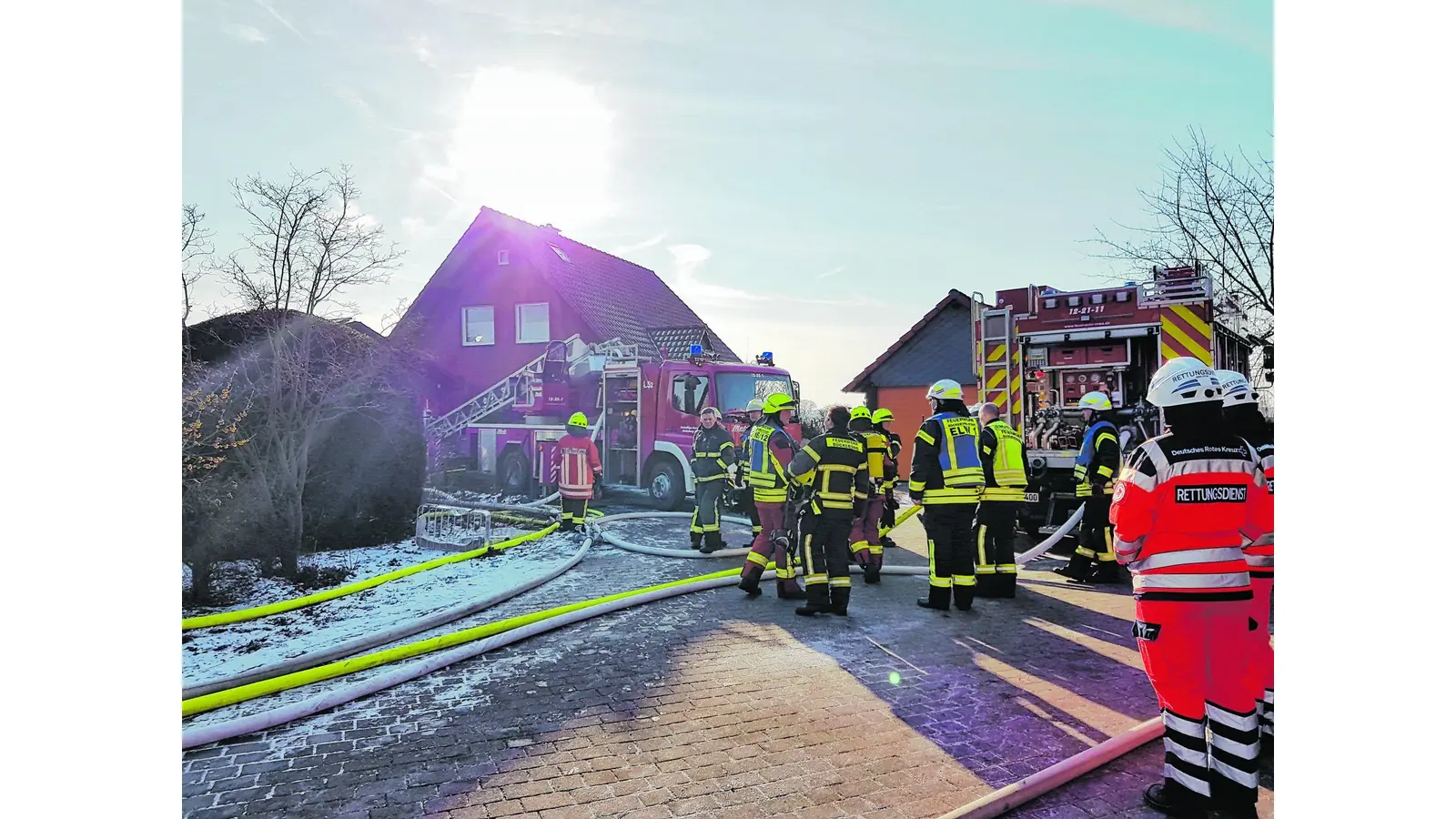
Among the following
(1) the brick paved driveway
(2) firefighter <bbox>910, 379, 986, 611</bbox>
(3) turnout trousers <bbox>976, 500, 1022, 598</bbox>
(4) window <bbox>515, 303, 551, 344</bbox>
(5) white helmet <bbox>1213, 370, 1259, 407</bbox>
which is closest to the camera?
(1) the brick paved driveway

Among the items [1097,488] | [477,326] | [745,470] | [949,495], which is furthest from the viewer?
[477,326]

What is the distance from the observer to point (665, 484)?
392 inches

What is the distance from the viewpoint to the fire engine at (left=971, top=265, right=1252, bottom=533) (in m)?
6.10

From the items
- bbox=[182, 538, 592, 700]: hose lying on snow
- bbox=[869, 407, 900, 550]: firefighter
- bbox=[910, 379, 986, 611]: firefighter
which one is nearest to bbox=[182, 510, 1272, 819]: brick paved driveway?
bbox=[182, 538, 592, 700]: hose lying on snow

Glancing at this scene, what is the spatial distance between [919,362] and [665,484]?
716cm

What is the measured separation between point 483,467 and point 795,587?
17.6ft

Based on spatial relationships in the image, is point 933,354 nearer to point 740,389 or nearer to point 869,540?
point 740,389

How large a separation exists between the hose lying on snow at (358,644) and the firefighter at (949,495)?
2957 millimetres

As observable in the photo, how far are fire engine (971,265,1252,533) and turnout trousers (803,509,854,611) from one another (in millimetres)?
2868

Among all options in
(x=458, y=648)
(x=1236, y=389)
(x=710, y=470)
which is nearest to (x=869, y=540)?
(x=710, y=470)

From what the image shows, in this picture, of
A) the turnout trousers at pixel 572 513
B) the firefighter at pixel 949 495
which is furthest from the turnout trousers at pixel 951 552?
the turnout trousers at pixel 572 513

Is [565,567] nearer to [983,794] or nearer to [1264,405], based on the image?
[983,794]

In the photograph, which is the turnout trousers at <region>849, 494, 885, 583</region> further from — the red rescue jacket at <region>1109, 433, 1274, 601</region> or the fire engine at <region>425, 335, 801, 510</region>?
the red rescue jacket at <region>1109, 433, 1274, 601</region>
